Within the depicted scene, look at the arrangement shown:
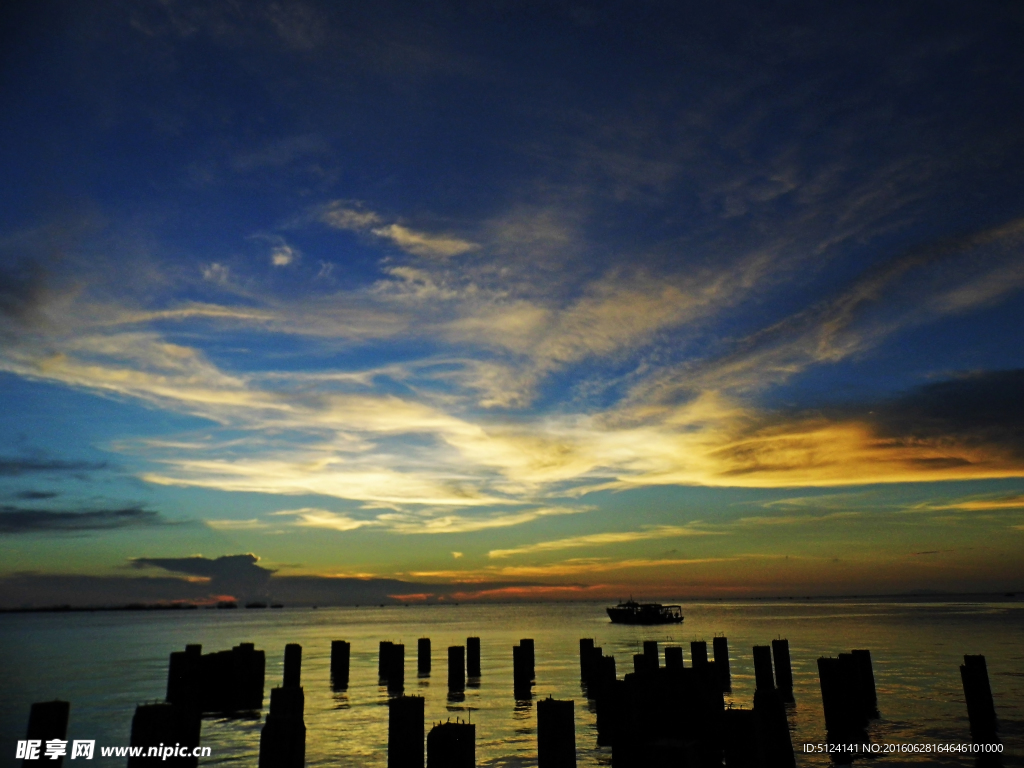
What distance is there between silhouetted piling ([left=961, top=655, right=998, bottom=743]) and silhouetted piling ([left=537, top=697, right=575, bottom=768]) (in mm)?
15587

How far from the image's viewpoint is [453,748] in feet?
36.7

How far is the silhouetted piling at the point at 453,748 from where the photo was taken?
440 inches

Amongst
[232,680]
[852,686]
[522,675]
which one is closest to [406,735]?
[852,686]

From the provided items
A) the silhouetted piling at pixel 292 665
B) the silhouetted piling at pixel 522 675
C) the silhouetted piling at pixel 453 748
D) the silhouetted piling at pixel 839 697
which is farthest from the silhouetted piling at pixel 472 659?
the silhouetted piling at pixel 453 748

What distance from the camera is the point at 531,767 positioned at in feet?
66.7

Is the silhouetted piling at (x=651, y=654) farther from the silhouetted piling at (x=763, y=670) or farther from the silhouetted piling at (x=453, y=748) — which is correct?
the silhouetted piling at (x=453, y=748)

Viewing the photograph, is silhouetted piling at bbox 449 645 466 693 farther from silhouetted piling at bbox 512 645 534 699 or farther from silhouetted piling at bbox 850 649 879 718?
silhouetted piling at bbox 850 649 879 718

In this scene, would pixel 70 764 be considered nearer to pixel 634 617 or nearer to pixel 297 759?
pixel 297 759

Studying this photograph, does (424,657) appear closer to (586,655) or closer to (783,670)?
(586,655)

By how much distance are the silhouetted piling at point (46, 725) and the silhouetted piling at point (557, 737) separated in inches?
348

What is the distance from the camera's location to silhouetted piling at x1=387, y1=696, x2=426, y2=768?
13.2m

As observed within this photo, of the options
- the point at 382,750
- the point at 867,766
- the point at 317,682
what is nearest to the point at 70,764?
the point at 382,750

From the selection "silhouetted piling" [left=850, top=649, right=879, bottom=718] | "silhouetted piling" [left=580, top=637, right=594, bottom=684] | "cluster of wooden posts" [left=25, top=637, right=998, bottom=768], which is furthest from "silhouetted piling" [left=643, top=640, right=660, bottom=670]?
"silhouetted piling" [left=850, top=649, right=879, bottom=718]

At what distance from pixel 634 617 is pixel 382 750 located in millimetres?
84623
